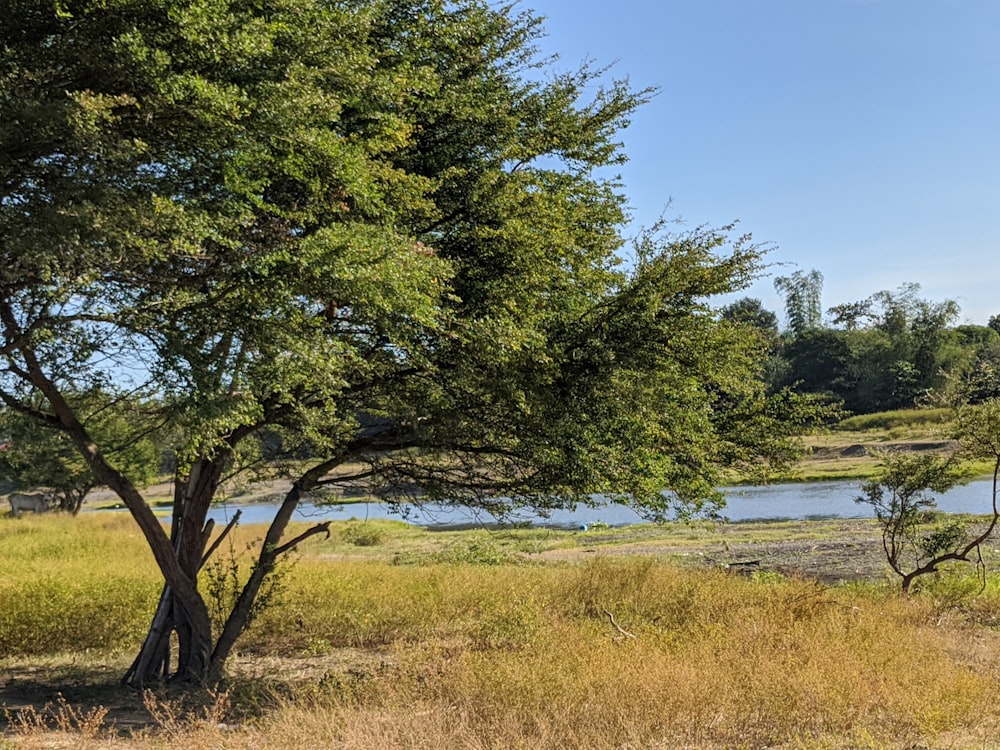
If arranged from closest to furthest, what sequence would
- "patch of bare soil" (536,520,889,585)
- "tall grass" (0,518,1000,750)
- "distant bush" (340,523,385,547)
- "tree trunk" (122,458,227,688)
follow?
1. "tall grass" (0,518,1000,750)
2. "tree trunk" (122,458,227,688)
3. "patch of bare soil" (536,520,889,585)
4. "distant bush" (340,523,385,547)

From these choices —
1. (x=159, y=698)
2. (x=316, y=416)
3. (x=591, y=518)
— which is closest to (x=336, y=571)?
(x=159, y=698)

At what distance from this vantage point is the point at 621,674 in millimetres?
6590

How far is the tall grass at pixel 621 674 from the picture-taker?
5.85 meters

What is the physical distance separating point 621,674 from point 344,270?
3842mm

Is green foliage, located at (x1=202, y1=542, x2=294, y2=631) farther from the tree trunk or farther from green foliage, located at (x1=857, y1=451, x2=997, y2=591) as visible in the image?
green foliage, located at (x1=857, y1=451, x2=997, y2=591)

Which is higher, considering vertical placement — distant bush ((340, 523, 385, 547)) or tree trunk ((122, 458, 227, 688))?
tree trunk ((122, 458, 227, 688))

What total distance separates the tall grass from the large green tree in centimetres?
155

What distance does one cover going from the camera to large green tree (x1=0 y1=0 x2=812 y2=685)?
6090mm

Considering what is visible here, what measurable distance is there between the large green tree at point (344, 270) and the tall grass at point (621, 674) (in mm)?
1554

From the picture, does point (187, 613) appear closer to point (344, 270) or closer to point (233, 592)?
point (233, 592)

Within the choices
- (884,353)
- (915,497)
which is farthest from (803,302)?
(915,497)

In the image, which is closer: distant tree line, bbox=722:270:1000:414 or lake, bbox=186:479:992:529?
lake, bbox=186:479:992:529

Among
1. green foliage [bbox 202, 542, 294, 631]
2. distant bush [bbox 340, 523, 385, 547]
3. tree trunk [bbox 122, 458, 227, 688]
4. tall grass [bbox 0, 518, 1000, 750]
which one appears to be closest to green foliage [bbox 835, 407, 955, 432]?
distant bush [bbox 340, 523, 385, 547]

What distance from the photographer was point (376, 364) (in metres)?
9.00
